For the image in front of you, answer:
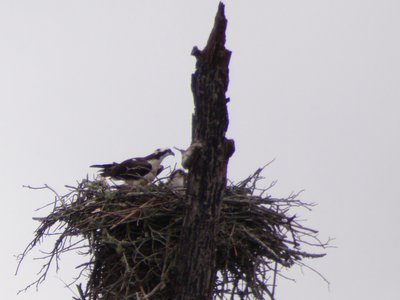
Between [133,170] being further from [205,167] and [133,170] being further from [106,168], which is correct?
[205,167]

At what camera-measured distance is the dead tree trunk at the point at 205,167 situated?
5.04 meters

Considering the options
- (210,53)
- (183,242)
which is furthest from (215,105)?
(183,242)

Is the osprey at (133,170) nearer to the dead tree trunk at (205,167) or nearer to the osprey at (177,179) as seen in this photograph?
the osprey at (177,179)

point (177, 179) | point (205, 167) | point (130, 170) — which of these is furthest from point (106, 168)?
point (205, 167)

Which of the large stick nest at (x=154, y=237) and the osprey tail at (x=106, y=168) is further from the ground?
the osprey tail at (x=106, y=168)

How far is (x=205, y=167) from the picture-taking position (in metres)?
5.21

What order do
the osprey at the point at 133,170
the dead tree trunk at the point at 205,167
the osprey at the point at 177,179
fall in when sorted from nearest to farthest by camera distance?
1. the dead tree trunk at the point at 205,167
2. the osprey at the point at 177,179
3. the osprey at the point at 133,170

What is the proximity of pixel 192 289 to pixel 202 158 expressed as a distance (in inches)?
43.9

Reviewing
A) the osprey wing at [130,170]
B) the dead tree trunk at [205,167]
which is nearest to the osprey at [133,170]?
the osprey wing at [130,170]

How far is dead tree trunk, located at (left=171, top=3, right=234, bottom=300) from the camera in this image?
5043 millimetres

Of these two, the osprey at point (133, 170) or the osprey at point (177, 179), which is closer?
the osprey at point (177, 179)

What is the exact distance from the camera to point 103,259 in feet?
21.4

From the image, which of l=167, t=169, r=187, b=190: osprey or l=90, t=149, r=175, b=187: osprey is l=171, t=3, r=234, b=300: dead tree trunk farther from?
l=90, t=149, r=175, b=187: osprey

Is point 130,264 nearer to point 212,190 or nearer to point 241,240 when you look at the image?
point 241,240
